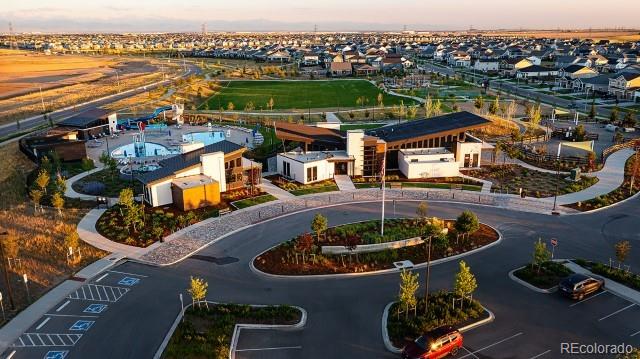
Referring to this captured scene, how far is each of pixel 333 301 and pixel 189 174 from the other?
2333 cm

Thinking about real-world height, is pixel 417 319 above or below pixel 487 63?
below

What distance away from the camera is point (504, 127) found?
76.0 metres

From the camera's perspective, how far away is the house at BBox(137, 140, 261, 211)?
4266cm

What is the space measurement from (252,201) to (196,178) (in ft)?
19.2

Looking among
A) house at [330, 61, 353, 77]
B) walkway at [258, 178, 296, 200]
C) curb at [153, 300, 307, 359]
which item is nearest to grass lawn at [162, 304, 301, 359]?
curb at [153, 300, 307, 359]

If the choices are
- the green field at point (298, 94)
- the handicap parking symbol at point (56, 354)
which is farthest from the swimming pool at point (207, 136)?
the handicap parking symbol at point (56, 354)

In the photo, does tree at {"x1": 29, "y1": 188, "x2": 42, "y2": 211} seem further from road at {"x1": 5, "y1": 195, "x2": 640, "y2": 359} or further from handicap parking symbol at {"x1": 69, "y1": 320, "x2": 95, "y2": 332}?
handicap parking symbol at {"x1": 69, "y1": 320, "x2": 95, "y2": 332}

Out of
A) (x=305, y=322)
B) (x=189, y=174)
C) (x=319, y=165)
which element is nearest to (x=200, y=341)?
(x=305, y=322)

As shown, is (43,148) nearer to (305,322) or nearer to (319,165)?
(319,165)

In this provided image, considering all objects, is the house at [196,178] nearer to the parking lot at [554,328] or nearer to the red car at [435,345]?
the red car at [435,345]

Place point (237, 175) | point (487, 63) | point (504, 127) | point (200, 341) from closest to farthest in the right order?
point (200, 341), point (237, 175), point (504, 127), point (487, 63)

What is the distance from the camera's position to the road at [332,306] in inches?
936

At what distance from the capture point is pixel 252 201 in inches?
1763

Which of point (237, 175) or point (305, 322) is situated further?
point (237, 175)
